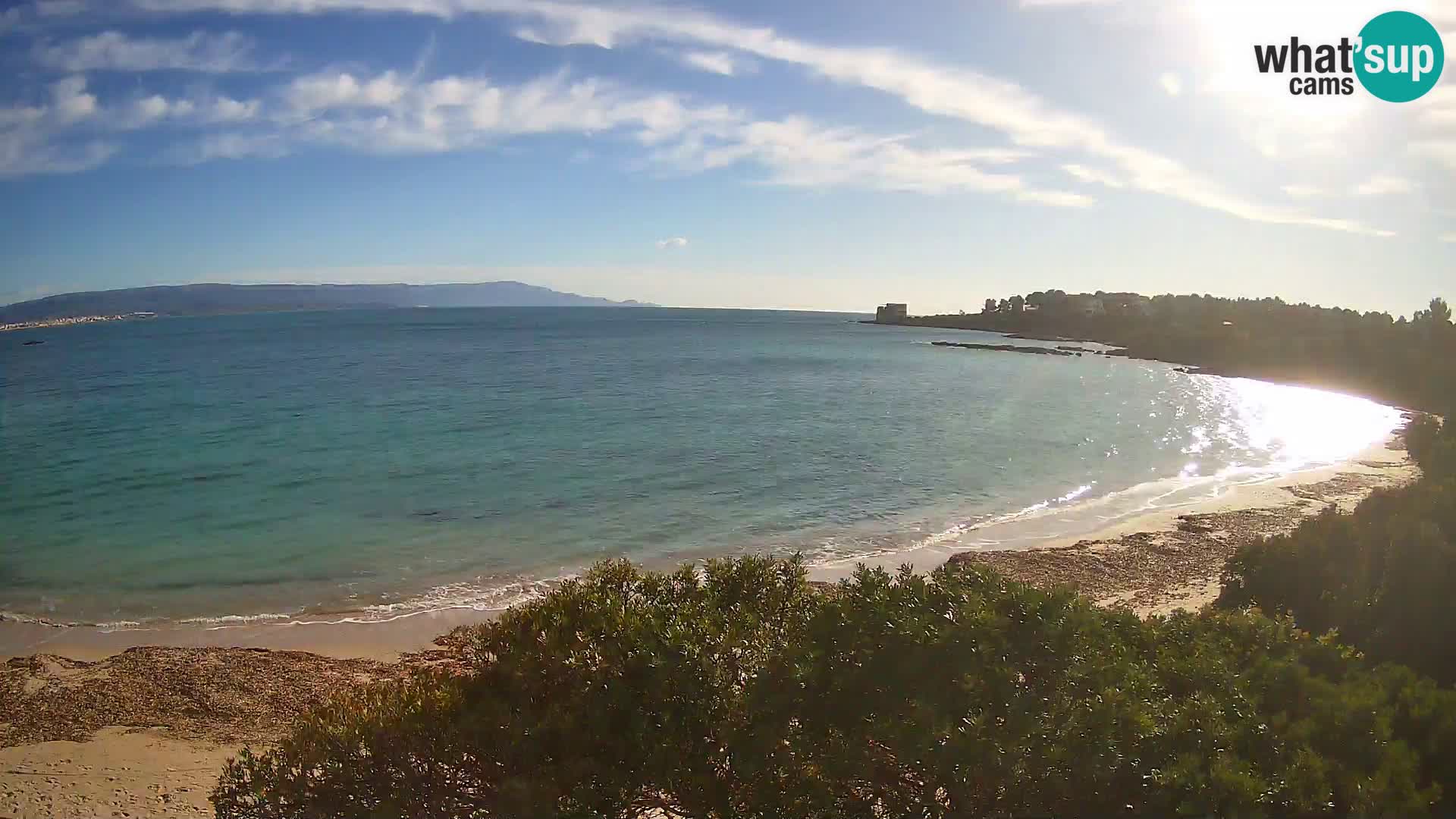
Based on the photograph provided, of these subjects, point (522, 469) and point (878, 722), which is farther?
point (522, 469)

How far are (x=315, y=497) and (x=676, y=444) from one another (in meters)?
13.8

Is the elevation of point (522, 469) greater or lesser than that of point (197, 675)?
greater

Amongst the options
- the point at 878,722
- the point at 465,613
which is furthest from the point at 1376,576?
the point at 465,613

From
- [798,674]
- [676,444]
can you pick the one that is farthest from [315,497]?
[798,674]

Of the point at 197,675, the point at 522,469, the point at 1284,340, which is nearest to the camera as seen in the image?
the point at 197,675

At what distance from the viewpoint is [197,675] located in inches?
476

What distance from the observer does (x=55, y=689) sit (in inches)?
459

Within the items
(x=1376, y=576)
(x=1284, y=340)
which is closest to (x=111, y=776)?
(x=1376, y=576)

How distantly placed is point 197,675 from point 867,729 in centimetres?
1133

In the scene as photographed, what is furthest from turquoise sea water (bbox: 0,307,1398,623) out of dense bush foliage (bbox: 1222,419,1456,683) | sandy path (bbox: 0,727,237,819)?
dense bush foliage (bbox: 1222,419,1456,683)

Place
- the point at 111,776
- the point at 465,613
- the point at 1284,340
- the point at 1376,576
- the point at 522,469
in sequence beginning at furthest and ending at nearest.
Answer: the point at 1284,340, the point at 522,469, the point at 465,613, the point at 1376,576, the point at 111,776

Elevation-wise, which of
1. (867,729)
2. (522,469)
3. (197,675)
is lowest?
(197,675)

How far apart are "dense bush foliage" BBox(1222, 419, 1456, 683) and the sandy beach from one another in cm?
201

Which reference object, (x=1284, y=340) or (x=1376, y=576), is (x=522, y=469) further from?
(x=1284, y=340)
